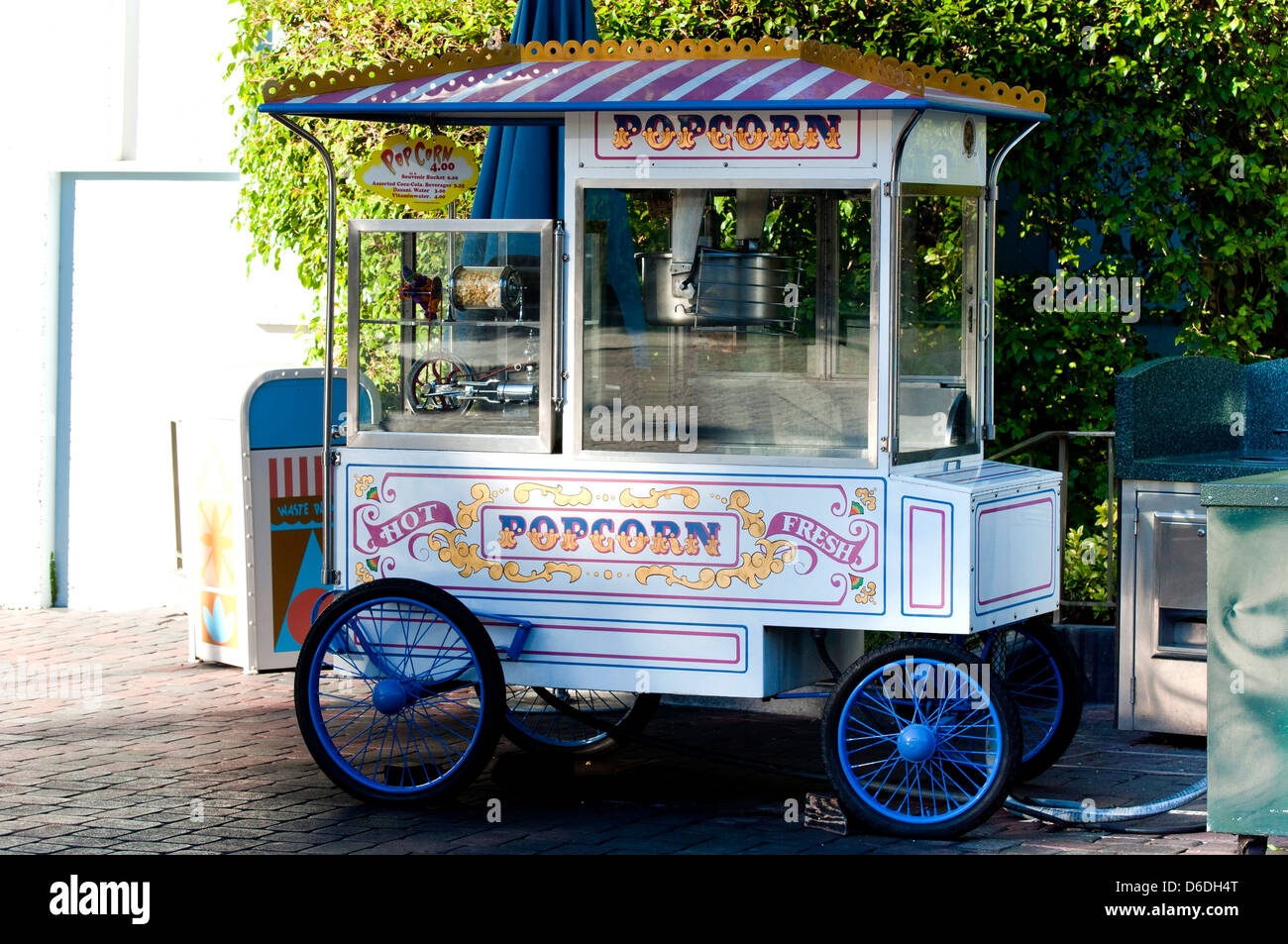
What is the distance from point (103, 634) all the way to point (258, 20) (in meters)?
3.67

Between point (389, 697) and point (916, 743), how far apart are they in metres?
1.83

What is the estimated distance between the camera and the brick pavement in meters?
5.38

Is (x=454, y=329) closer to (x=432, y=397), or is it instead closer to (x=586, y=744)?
(x=432, y=397)

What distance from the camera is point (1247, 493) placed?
15.2 feet

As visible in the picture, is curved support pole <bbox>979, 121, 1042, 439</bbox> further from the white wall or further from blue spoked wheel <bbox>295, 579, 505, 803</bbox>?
the white wall

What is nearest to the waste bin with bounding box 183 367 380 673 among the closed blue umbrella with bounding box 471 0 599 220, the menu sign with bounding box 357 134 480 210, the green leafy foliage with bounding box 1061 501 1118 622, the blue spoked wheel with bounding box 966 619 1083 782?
the closed blue umbrella with bounding box 471 0 599 220

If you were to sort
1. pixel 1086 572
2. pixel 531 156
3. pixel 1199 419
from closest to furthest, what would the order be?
1. pixel 531 156
2. pixel 1199 419
3. pixel 1086 572

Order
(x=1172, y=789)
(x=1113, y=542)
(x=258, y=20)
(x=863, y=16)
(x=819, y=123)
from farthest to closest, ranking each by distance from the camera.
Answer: (x=258, y=20) → (x=863, y=16) → (x=1113, y=542) → (x=1172, y=789) → (x=819, y=123)

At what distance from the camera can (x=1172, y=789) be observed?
6113 mm

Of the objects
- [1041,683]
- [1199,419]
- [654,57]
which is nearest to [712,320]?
[654,57]

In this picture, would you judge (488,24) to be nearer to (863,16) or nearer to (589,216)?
(863,16)
